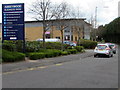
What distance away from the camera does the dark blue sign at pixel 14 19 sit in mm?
19234

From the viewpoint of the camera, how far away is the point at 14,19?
19312 millimetres

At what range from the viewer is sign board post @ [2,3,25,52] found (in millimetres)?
19234

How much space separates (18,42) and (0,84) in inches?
477

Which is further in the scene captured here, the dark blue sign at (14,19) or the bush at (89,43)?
the bush at (89,43)

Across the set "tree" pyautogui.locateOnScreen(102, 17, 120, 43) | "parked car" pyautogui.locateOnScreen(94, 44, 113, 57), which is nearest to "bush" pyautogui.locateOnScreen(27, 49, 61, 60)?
"parked car" pyautogui.locateOnScreen(94, 44, 113, 57)

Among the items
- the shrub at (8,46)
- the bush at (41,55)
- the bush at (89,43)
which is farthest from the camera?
the bush at (89,43)

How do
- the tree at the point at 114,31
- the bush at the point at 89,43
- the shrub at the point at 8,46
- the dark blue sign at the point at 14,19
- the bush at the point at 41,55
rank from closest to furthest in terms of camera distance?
the shrub at the point at 8,46 → the bush at the point at 41,55 → the dark blue sign at the point at 14,19 → the bush at the point at 89,43 → the tree at the point at 114,31

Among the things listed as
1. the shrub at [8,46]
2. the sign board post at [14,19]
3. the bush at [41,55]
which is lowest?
the bush at [41,55]

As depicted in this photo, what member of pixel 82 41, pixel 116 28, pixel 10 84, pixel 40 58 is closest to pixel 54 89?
pixel 10 84

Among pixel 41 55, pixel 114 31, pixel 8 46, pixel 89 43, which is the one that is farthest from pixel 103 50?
pixel 114 31

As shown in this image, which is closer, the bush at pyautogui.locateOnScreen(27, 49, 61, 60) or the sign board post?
the bush at pyautogui.locateOnScreen(27, 49, 61, 60)

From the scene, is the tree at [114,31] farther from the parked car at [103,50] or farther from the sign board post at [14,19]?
the sign board post at [14,19]

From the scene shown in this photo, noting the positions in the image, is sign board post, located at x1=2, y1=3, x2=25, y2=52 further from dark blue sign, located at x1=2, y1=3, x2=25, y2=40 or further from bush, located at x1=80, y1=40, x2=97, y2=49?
bush, located at x1=80, y1=40, x2=97, y2=49

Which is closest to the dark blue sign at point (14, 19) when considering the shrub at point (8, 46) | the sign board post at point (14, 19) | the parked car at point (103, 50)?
the sign board post at point (14, 19)
